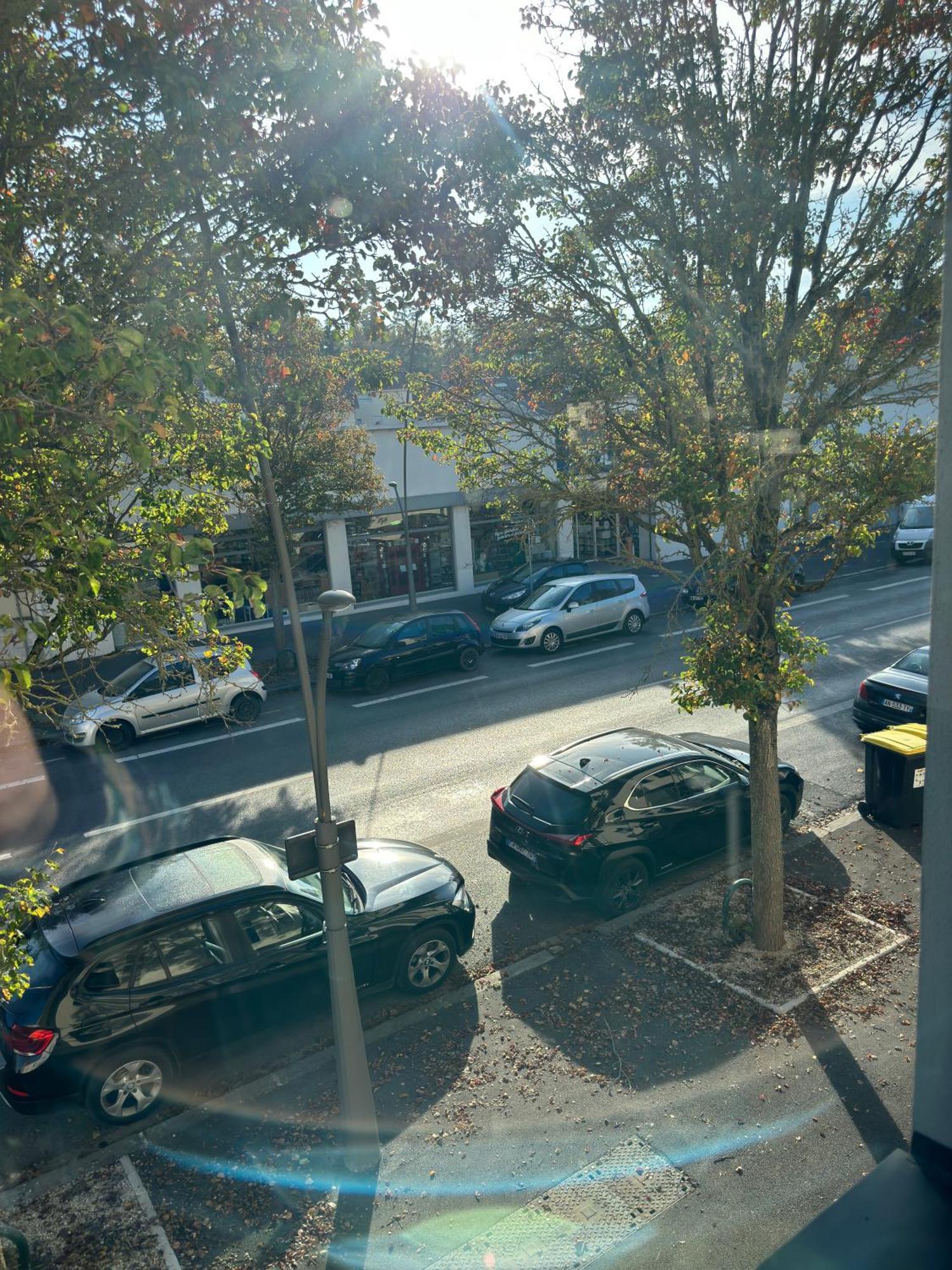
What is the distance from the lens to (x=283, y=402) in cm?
1788

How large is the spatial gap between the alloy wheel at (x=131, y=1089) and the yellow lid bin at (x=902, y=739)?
28.7 feet

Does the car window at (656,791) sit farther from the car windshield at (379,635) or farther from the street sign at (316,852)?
the car windshield at (379,635)

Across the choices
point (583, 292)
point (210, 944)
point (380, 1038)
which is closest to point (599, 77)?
point (583, 292)

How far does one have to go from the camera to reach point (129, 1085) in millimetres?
6699

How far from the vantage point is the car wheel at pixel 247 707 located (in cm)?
1708

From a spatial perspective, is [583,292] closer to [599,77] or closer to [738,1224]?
[599,77]

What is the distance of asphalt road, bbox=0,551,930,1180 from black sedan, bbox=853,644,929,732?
0.59m

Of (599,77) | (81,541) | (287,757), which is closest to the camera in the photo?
(81,541)

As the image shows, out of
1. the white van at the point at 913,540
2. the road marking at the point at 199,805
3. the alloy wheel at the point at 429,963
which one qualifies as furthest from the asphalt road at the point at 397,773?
the white van at the point at 913,540

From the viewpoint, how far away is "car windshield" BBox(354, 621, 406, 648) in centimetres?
1869

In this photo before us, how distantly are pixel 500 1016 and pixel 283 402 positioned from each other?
13.5 m

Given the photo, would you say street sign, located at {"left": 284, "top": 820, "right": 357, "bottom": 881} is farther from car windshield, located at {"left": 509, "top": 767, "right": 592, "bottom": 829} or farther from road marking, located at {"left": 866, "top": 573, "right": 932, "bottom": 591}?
road marking, located at {"left": 866, "top": 573, "right": 932, "bottom": 591}

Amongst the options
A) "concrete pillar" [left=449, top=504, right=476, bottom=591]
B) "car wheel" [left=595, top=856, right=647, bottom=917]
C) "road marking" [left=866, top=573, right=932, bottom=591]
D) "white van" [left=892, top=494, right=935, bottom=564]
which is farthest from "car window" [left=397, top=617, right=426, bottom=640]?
"white van" [left=892, top=494, right=935, bottom=564]

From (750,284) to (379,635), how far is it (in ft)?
40.8
